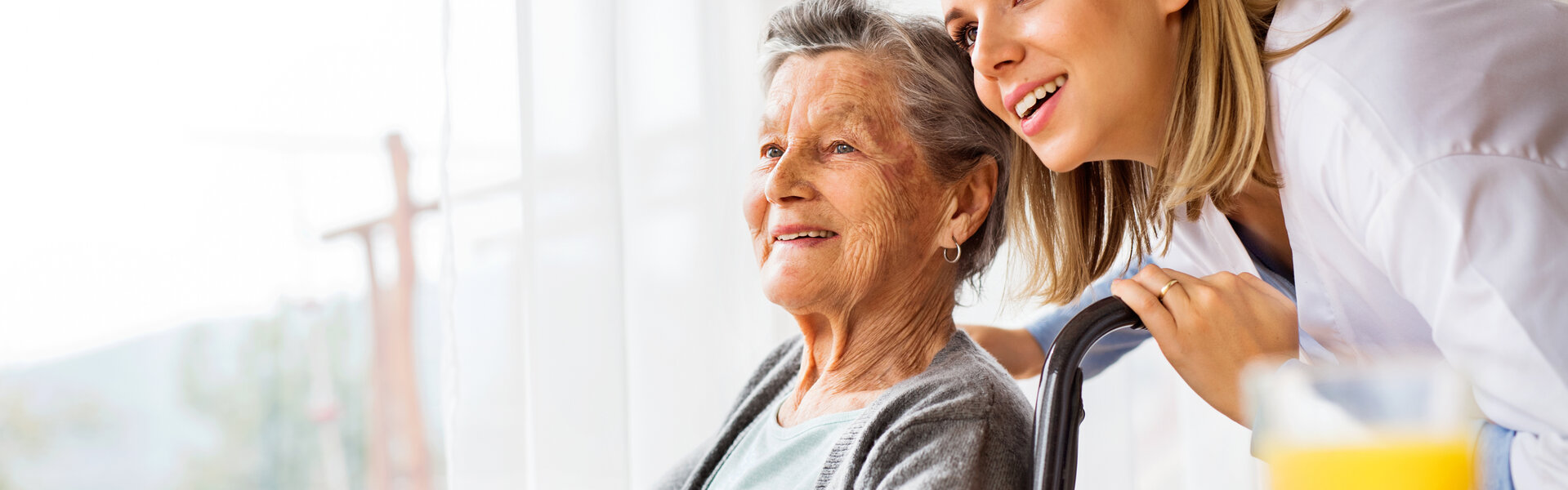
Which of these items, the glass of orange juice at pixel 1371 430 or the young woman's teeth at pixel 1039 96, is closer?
the glass of orange juice at pixel 1371 430

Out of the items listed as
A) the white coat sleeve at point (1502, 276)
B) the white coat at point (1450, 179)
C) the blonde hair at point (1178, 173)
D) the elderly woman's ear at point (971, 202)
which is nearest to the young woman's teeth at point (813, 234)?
the elderly woman's ear at point (971, 202)

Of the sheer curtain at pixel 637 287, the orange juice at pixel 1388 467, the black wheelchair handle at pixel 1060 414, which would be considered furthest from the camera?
the sheer curtain at pixel 637 287

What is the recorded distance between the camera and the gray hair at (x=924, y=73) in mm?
1213

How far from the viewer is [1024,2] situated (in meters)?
1.06

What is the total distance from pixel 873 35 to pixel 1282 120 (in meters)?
0.48

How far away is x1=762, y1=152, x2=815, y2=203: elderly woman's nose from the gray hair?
0.43ft

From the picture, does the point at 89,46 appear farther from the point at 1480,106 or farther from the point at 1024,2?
the point at 1480,106

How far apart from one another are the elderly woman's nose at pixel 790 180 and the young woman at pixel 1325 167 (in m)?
0.23

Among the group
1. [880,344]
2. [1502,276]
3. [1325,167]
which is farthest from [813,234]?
[1502,276]

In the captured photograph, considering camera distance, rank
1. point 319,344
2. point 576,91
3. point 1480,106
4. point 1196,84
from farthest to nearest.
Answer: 1. point 576,91
2. point 319,344
3. point 1196,84
4. point 1480,106

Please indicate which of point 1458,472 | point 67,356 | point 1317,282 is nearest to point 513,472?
point 67,356

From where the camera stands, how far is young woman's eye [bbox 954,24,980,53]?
3.78 feet

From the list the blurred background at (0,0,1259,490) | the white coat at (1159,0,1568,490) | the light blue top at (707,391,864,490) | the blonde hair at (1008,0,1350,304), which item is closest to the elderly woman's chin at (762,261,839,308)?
the light blue top at (707,391,864,490)

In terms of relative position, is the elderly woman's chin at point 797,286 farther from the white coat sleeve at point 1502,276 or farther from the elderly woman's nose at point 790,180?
the white coat sleeve at point 1502,276
